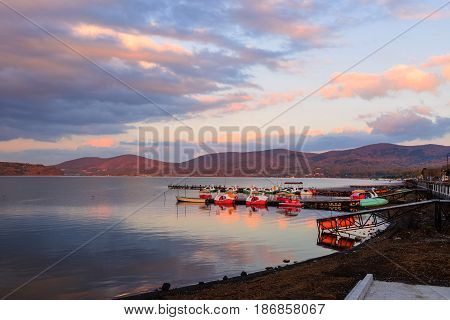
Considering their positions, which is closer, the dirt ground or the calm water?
the dirt ground

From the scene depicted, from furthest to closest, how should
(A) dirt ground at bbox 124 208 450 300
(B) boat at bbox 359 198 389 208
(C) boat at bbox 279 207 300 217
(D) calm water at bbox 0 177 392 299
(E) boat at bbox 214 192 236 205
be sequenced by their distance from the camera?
(E) boat at bbox 214 192 236 205 → (C) boat at bbox 279 207 300 217 → (B) boat at bbox 359 198 389 208 → (D) calm water at bbox 0 177 392 299 → (A) dirt ground at bbox 124 208 450 300

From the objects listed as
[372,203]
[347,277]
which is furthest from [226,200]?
[347,277]

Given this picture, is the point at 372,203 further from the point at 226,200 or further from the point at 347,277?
the point at 347,277

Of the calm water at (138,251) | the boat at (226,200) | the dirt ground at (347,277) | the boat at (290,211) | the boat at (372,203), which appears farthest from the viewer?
the boat at (226,200)

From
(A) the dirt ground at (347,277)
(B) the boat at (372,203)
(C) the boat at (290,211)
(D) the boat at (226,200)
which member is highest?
(A) the dirt ground at (347,277)

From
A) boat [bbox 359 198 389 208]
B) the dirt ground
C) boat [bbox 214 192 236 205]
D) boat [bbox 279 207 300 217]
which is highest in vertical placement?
the dirt ground

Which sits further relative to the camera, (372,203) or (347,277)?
(372,203)

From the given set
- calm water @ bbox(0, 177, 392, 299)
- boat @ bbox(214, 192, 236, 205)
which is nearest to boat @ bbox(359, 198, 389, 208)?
calm water @ bbox(0, 177, 392, 299)

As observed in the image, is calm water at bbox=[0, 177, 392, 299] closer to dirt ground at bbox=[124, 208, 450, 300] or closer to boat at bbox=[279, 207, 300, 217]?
dirt ground at bbox=[124, 208, 450, 300]

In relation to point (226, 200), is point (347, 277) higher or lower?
higher

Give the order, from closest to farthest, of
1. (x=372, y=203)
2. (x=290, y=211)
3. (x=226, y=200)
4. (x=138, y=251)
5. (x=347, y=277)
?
(x=347, y=277) → (x=138, y=251) → (x=372, y=203) → (x=290, y=211) → (x=226, y=200)

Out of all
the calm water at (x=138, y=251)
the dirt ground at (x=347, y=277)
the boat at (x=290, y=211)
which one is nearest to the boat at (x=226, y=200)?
the boat at (x=290, y=211)

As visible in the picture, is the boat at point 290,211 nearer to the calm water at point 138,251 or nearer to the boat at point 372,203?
the calm water at point 138,251

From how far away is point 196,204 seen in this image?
8881 cm
